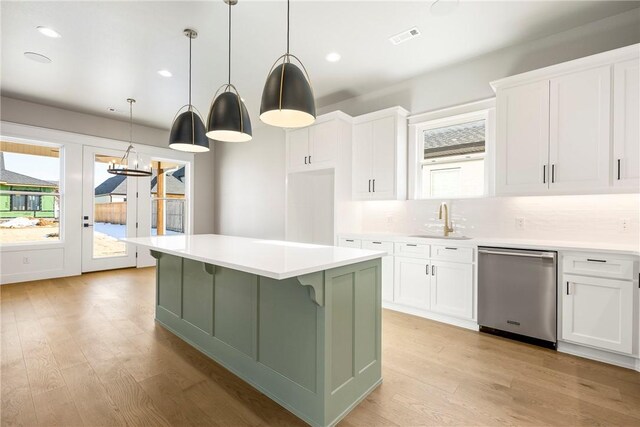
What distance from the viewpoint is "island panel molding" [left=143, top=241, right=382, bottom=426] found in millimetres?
1736

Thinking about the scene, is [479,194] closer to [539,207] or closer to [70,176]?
[539,207]

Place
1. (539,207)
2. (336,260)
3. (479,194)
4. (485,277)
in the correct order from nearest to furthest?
(336,260), (485,277), (539,207), (479,194)

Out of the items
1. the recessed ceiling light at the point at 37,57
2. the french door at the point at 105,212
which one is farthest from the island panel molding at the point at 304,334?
the french door at the point at 105,212

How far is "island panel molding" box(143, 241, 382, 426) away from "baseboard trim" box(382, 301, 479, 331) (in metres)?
1.51

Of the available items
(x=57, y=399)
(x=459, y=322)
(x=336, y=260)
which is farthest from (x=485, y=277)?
(x=57, y=399)

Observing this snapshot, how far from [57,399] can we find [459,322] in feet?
11.3

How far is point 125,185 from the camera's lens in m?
6.24

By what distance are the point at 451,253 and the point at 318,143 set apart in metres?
2.37

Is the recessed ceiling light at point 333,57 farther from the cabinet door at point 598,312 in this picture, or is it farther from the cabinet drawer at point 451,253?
the cabinet door at point 598,312

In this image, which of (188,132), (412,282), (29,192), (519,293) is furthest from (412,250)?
(29,192)

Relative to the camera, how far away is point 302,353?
1.83m

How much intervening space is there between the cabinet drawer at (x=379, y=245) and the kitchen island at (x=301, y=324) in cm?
159

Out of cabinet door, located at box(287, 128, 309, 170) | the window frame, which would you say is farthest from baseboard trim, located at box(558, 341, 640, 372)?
cabinet door, located at box(287, 128, 309, 170)

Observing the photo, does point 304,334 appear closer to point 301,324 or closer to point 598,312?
point 301,324
